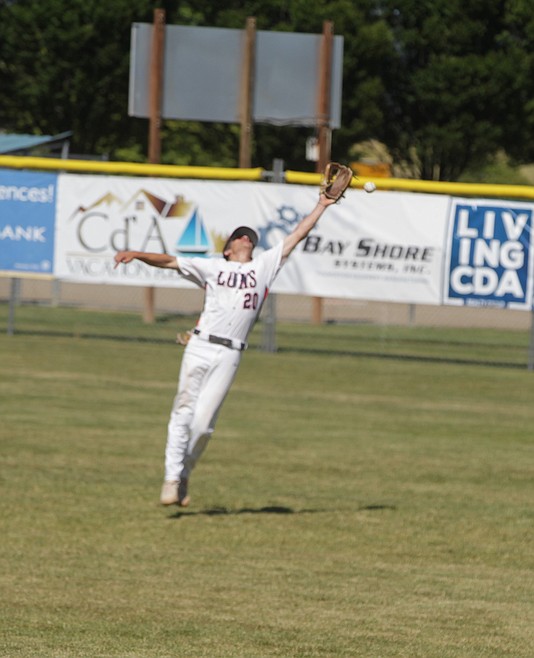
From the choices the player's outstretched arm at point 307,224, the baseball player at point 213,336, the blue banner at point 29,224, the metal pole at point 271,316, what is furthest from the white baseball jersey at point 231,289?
the blue banner at point 29,224

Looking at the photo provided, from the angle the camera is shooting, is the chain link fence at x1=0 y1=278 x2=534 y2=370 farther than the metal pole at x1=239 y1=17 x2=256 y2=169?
No

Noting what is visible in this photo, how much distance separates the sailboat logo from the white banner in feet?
0.04

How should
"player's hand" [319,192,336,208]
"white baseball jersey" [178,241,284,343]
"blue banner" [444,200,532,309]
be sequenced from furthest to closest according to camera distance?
"blue banner" [444,200,532,309] < "white baseball jersey" [178,241,284,343] < "player's hand" [319,192,336,208]

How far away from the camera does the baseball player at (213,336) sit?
31.3ft

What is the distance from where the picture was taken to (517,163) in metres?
46.5

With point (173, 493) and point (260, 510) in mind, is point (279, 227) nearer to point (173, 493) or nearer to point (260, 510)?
point (260, 510)

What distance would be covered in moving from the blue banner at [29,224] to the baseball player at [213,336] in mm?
10009

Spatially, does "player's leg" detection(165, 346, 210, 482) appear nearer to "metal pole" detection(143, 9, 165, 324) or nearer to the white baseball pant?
the white baseball pant

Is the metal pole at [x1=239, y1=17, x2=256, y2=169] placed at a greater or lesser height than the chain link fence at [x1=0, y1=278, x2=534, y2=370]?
greater

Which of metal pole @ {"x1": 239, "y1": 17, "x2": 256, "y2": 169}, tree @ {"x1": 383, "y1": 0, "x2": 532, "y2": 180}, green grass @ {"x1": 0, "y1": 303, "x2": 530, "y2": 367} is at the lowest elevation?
green grass @ {"x1": 0, "y1": 303, "x2": 530, "y2": 367}

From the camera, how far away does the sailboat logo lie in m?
18.9

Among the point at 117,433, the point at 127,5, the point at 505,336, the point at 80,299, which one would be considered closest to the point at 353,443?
the point at 117,433

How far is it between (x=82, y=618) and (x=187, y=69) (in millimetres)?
17057

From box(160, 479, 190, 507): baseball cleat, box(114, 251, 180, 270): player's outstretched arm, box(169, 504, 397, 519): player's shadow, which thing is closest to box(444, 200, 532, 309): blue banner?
box(169, 504, 397, 519): player's shadow
